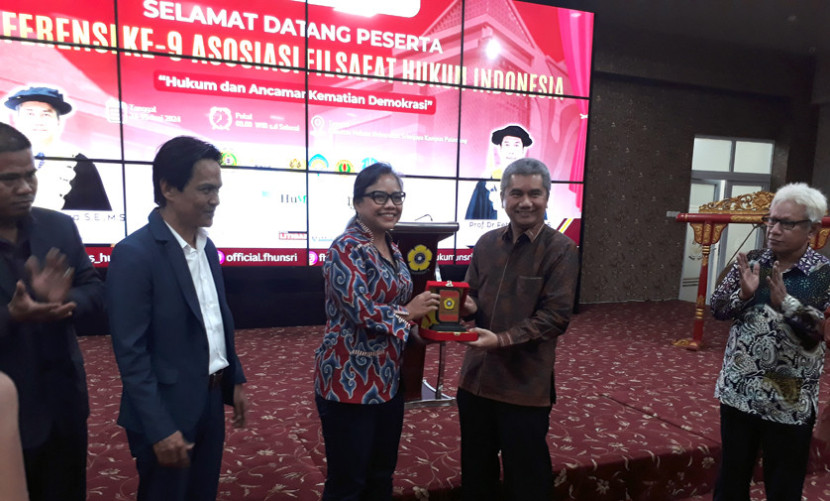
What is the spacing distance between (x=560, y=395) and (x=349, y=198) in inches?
100

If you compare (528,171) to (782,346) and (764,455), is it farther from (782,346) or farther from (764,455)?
(764,455)

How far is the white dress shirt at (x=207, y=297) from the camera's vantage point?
134 centimetres

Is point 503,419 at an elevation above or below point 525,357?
below

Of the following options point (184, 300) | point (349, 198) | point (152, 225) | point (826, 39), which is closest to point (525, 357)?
point (184, 300)

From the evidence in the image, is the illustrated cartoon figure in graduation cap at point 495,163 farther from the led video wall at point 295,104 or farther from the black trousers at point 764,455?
the black trousers at point 764,455

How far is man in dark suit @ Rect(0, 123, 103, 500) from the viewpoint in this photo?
47.8 inches

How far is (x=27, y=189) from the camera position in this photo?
125 cm

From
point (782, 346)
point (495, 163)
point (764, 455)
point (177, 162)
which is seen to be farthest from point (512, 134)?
point (177, 162)

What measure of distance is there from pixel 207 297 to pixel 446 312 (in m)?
0.71

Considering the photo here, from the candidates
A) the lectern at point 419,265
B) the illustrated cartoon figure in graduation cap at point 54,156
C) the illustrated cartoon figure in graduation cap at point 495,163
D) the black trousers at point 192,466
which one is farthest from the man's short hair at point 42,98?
the black trousers at point 192,466

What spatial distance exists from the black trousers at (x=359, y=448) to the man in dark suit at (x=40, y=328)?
25.4 inches

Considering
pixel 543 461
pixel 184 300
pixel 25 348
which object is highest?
pixel 184 300

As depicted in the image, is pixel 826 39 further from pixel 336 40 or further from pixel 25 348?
pixel 25 348

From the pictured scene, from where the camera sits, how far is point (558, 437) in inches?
102
